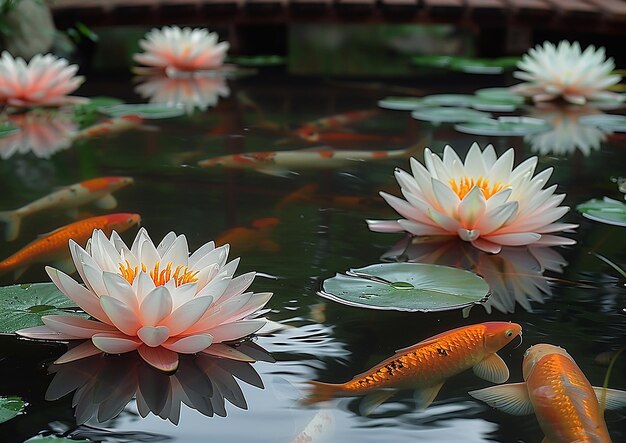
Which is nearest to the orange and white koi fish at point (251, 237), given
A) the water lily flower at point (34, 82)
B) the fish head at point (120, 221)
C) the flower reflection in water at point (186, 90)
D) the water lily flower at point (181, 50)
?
the fish head at point (120, 221)

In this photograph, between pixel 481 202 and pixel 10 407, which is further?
pixel 481 202

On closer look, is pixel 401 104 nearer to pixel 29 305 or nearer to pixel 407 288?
pixel 407 288

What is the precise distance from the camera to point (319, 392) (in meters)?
0.87

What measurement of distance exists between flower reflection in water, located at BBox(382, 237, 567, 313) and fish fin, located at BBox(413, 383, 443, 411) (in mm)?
246

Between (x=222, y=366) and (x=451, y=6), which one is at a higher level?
(x=451, y=6)

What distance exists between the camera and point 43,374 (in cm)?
89

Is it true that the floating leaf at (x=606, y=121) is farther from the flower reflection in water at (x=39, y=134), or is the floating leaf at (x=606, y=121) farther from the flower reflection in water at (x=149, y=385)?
the flower reflection in water at (x=149, y=385)

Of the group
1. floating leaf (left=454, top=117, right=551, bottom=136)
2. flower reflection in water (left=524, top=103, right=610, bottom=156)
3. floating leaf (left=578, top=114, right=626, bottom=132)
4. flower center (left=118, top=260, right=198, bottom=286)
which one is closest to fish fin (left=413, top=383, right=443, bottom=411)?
flower center (left=118, top=260, right=198, bottom=286)

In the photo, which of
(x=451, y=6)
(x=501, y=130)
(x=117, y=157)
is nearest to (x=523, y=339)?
(x=117, y=157)

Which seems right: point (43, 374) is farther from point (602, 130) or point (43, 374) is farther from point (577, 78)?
point (577, 78)

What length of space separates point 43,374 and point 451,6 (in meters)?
3.58

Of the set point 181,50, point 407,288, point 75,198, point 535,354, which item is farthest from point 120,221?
point 181,50

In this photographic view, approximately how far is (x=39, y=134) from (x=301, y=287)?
4.79 ft

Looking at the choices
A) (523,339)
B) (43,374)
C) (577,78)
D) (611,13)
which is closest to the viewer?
(43,374)
